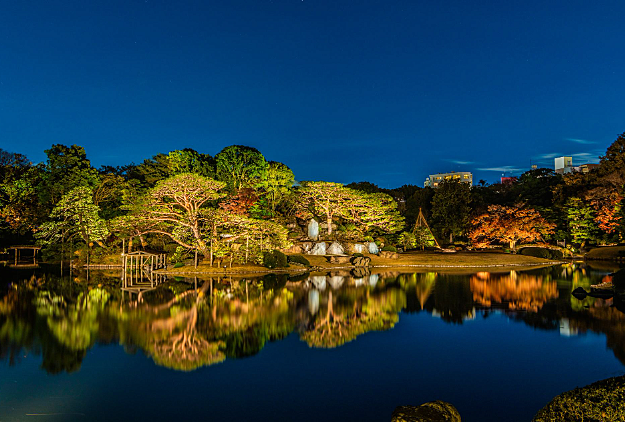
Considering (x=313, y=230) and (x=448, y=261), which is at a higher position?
(x=313, y=230)

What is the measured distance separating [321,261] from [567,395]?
29146 millimetres

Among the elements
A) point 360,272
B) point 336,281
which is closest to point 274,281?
point 336,281

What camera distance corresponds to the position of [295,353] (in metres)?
10.9

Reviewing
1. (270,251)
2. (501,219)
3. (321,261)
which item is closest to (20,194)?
(270,251)

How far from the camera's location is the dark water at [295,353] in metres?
7.84

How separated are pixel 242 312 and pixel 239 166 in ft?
92.7

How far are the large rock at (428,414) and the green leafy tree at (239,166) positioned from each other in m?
36.6

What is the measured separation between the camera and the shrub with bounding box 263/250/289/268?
29.7 m

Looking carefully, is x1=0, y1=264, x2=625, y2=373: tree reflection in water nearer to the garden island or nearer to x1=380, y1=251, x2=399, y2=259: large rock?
the garden island

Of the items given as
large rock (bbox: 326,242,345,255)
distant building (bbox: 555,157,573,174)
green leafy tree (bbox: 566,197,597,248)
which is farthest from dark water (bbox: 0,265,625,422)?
→ distant building (bbox: 555,157,573,174)

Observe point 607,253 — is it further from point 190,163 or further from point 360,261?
point 190,163

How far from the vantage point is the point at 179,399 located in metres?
8.00

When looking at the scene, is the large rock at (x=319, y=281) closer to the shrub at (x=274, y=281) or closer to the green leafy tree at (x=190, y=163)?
the shrub at (x=274, y=281)

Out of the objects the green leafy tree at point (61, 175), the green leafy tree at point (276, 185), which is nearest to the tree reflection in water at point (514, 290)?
the green leafy tree at point (276, 185)
